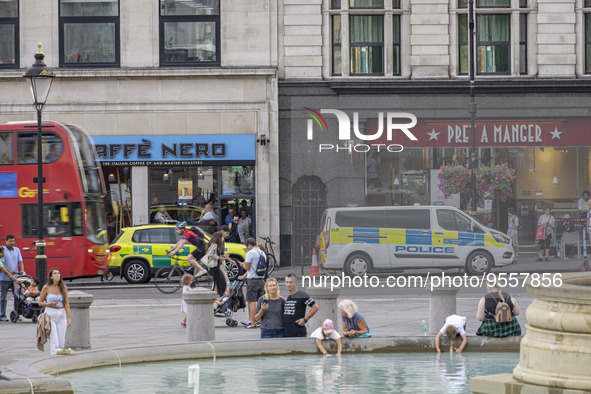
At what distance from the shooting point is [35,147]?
29688 millimetres

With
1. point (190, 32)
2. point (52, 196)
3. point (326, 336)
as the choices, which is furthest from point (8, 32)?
point (326, 336)

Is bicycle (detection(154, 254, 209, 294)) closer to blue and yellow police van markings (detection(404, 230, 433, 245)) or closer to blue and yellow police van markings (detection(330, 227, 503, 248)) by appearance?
blue and yellow police van markings (detection(330, 227, 503, 248))

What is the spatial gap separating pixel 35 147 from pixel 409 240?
34.3ft

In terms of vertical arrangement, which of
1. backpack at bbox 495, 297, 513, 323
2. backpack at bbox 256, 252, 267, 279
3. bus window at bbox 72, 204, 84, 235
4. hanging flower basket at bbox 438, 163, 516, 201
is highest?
hanging flower basket at bbox 438, 163, 516, 201

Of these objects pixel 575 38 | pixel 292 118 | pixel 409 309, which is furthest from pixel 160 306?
pixel 575 38

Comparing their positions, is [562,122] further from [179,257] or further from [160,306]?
[160,306]

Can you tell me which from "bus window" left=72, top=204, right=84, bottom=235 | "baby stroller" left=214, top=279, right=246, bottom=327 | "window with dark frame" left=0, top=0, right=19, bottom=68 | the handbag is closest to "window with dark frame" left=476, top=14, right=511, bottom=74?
the handbag

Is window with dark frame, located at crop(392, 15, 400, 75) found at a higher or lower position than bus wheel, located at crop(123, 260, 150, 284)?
higher

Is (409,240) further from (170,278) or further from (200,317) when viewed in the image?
(200,317)

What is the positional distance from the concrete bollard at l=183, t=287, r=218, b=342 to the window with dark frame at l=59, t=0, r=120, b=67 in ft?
70.9

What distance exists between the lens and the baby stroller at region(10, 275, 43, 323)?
71.4 ft

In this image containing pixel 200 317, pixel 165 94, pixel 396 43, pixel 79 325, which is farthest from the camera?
pixel 396 43

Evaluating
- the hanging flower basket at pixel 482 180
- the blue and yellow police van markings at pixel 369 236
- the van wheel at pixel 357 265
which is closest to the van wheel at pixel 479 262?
the blue and yellow police van markings at pixel 369 236

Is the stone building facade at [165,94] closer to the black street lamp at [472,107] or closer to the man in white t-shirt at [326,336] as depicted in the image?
the black street lamp at [472,107]
